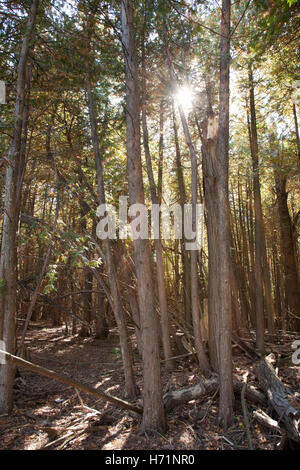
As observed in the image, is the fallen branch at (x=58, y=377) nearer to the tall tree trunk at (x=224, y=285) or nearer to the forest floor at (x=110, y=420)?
the forest floor at (x=110, y=420)

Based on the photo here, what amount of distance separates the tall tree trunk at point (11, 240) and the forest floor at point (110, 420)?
1.77ft

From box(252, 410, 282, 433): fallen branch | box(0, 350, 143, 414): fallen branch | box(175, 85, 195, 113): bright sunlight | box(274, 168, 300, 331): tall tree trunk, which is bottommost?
box(252, 410, 282, 433): fallen branch

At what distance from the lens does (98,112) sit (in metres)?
6.11

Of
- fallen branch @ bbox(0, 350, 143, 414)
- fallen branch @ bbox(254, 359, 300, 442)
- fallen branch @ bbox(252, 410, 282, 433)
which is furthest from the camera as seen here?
fallen branch @ bbox(252, 410, 282, 433)

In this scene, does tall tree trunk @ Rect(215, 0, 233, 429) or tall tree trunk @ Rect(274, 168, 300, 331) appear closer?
tall tree trunk @ Rect(215, 0, 233, 429)

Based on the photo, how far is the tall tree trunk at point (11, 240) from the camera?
4551 mm

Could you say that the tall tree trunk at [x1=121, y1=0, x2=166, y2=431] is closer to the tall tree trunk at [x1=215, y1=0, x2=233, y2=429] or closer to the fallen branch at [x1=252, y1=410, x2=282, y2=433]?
the tall tree trunk at [x1=215, y1=0, x2=233, y2=429]

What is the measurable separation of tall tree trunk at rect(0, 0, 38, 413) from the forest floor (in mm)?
538

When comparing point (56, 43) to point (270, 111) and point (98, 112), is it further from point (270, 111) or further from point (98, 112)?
point (270, 111)

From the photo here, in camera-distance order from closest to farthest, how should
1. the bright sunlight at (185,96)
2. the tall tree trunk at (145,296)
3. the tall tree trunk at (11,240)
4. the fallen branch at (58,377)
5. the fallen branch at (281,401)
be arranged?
1. the fallen branch at (58,377)
2. the fallen branch at (281,401)
3. the tall tree trunk at (145,296)
4. the tall tree trunk at (11,240)
5. the bright sunlight at (185,96)

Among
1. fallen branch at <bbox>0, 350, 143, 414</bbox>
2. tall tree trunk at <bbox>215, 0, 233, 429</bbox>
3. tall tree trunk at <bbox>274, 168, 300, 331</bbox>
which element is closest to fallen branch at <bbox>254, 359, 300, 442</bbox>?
tall tree trunk at <bbox>215, 0, 233, 429</bbox>

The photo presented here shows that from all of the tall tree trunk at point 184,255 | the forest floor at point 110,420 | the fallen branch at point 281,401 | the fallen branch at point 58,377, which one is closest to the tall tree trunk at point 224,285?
the forest floor at point 110,420

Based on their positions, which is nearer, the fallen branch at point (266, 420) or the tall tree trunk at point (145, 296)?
the fallen branch at point (266, 420)

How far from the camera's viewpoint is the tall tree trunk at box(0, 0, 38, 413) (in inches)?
179
